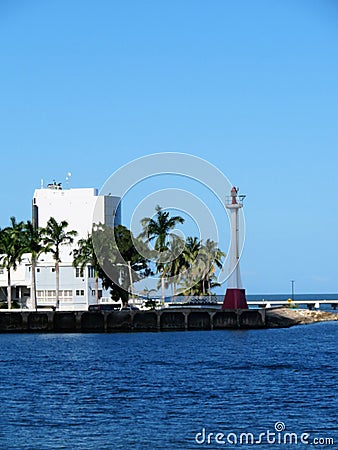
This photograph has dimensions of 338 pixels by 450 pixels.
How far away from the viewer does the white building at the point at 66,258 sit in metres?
134

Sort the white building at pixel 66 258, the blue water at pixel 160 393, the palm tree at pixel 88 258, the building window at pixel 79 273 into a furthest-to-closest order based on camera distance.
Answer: the building window at pixel 79 273 → the white building at pixel 66 258 → the palm tree at pixel 88 258 → the blue water at pixel 160 393

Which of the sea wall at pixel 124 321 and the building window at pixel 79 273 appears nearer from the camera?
the sea wall at pixel 124 321

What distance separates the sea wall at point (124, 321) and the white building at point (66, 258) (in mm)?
18427

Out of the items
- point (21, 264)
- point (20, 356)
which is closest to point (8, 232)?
point (21, 264)

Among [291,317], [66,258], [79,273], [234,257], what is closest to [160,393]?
[234,257]

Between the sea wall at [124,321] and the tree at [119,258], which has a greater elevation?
the tree at [119,258]

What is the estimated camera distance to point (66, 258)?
146 m

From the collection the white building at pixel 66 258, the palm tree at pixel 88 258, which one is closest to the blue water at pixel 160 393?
the palm tree at pixel 88 258

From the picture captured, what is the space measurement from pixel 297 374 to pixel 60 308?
74053mm

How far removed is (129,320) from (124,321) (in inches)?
23.4

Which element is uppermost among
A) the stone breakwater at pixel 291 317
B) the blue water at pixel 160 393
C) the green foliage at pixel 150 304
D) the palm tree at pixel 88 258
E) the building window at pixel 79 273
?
the palm tree at pixel 88 258

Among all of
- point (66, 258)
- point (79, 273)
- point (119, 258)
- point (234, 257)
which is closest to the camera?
point (234, 257)

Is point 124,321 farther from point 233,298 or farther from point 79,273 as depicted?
point 79,273

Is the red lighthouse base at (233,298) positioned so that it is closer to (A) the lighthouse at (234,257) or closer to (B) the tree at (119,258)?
(A) the lighthouse at (234,257)
